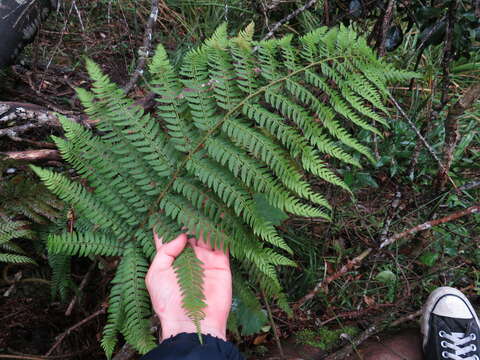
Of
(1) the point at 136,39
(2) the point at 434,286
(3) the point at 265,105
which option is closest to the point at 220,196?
(3) the point at 265,105

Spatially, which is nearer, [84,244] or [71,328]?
[84,244]

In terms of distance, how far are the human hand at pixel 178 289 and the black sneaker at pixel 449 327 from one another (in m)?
1.54

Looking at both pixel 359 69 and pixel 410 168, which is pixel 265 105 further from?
pixel 410 168

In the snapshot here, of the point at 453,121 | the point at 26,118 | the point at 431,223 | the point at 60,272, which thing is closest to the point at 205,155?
the point at 60,272

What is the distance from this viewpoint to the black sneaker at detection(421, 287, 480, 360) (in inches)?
92.7

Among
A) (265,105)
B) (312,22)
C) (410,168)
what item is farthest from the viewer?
(312,22)

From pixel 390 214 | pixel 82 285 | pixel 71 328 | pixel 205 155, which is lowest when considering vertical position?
pixel 71 328

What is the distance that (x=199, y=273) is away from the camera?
151 cm

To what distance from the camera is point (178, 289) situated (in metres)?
1.55

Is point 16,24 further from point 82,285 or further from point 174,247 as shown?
point 174,247

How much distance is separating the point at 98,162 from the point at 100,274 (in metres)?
0.80

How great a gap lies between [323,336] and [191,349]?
3.63 feet

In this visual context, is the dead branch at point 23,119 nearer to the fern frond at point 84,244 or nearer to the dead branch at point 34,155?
the dead branch at point 34,155

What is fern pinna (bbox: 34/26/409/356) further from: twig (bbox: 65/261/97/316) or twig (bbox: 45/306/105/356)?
twig (bbox: 65/261/97/316)
